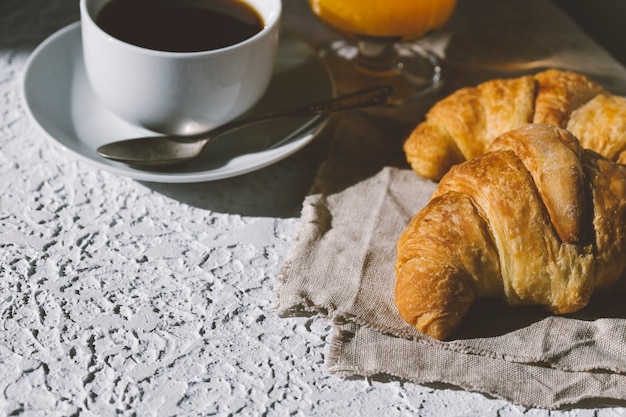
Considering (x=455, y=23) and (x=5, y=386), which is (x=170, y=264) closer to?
(x=5, y=386)

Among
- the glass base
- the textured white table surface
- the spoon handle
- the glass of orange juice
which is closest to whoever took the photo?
the textured white table surface

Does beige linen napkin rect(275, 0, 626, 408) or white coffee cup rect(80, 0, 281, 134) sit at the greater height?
white coffee cup rect(80, 0, 281, 134)

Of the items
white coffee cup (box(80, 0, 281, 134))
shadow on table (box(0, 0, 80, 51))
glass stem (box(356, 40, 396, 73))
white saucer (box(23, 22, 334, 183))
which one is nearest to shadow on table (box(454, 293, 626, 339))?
white saucer (box(23, 22, 334, 183))

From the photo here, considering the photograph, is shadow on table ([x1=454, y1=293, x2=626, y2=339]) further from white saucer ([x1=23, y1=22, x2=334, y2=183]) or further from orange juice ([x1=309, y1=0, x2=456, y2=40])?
orange juice ([x1=309, y1=0, x2=456, y2=40])

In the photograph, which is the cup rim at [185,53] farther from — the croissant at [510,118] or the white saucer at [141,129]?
the croissant at [510,118]

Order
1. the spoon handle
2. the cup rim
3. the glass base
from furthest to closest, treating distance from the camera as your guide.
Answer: the glass base, the spoon handle, the cup rim

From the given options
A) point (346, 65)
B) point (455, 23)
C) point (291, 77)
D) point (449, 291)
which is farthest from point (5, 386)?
point (455, 23)

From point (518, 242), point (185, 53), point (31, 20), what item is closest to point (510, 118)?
point (518, 242)
